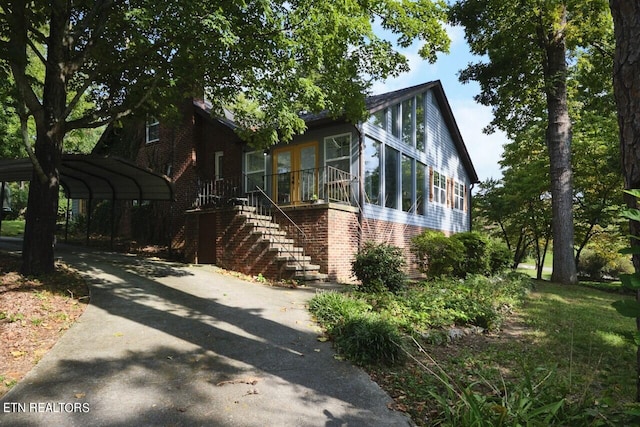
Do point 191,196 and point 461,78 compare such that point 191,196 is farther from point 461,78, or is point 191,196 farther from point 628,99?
point 628,99

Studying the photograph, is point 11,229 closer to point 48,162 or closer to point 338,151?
point 48,162

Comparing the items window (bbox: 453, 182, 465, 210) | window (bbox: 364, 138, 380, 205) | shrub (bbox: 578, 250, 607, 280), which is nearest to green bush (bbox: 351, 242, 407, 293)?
window (bbox: 364, 138, 380, 205)

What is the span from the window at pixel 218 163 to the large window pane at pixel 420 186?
7796 millimetres

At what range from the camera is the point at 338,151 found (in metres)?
12.5

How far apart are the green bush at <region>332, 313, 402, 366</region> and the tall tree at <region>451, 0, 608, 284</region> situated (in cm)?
1136

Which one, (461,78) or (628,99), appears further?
(461,78)

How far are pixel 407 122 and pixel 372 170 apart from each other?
11.5 feet

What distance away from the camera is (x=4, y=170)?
1005cm

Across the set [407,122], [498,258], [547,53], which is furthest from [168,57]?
[547,53]

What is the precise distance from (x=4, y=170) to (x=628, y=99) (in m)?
12.6

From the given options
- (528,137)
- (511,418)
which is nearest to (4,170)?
(511,418)

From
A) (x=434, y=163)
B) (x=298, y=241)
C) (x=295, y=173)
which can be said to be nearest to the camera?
(x=298, y=241)

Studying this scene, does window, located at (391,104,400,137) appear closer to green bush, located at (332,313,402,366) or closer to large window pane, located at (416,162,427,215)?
large window pane, located at (416,162,427,215)

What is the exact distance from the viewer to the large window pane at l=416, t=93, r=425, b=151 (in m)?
15.8
